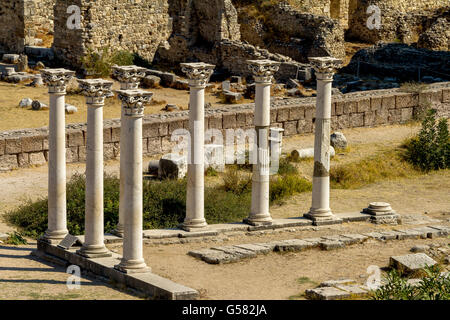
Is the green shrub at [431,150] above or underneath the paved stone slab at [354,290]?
above

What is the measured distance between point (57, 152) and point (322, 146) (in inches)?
205

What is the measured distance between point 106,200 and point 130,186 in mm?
4059

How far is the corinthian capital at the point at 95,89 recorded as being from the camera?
18.1 metres

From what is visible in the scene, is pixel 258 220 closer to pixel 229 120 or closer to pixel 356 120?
pixel 229 120

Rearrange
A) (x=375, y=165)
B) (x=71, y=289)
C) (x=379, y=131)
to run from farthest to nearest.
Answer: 1. (x=379, y=131)
2. (x=375, y=165)
3. (x=71, y=289)

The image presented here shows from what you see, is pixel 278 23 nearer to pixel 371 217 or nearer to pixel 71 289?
pixel 371 217

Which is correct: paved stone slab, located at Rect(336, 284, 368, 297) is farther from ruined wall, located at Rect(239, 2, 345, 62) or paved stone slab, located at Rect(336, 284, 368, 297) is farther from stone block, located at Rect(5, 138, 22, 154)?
ruined wall, located at Rect(239, 2, 345, 62)

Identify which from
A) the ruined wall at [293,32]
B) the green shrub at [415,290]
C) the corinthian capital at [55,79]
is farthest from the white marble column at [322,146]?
the ruined wall at [293,32]

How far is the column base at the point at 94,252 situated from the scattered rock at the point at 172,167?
6.18 m

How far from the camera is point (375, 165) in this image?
89.5 ft

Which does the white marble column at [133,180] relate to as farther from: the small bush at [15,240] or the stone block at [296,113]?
the stone block at [296,113]

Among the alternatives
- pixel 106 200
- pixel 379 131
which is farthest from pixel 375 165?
pixel 106 200

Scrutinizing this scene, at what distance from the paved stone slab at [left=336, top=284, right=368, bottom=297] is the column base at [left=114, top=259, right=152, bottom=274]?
9.79ft

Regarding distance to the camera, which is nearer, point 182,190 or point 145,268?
point 145,268
